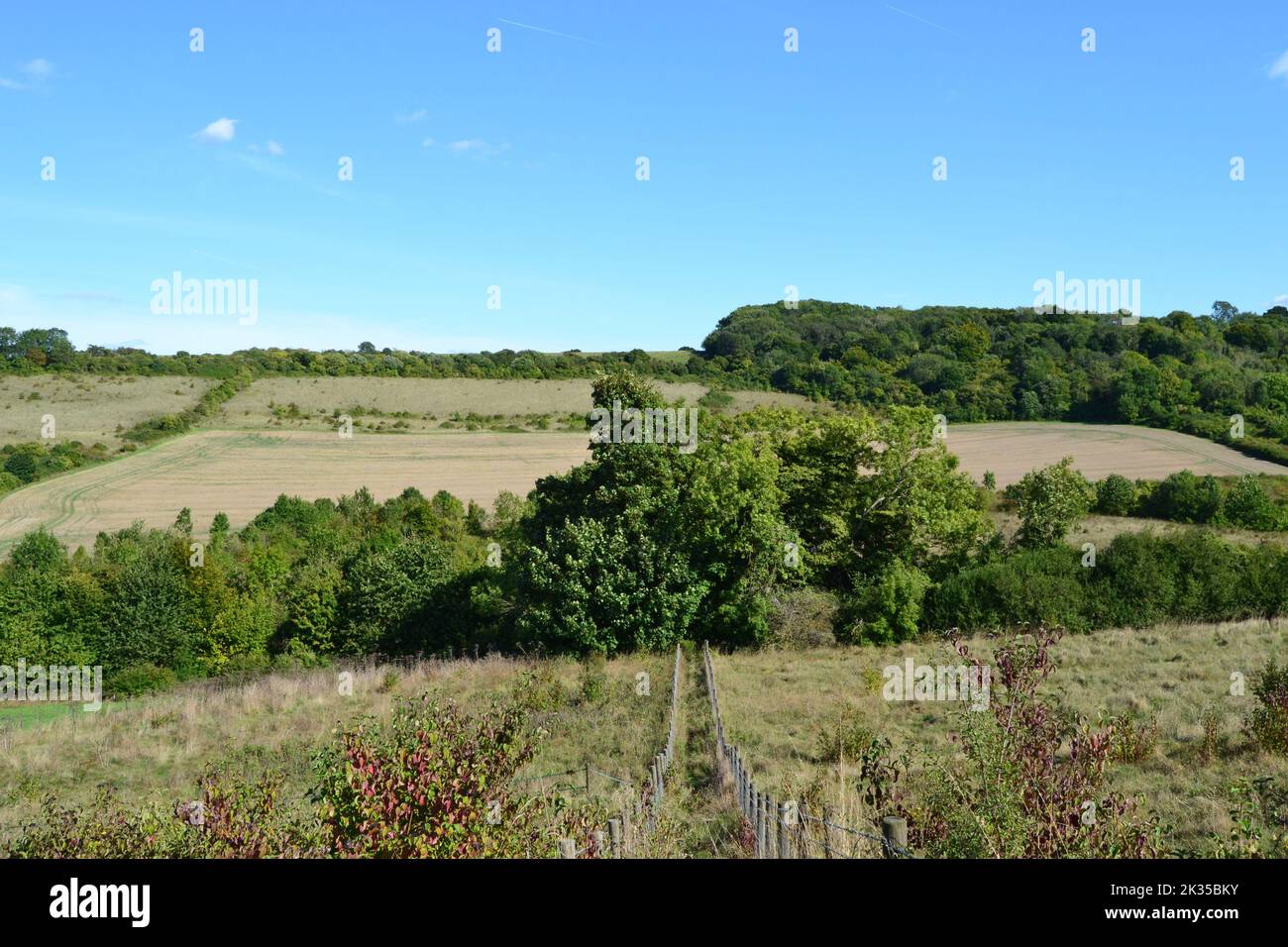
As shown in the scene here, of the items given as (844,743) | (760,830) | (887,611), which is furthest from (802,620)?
(760,830)

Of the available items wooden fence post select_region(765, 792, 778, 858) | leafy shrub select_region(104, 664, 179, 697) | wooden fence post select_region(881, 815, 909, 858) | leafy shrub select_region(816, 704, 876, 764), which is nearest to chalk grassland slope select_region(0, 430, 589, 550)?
leafy shrub select_region(104, 664, 179, 697)

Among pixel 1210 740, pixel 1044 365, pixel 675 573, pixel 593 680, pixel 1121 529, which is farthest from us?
pixel 1044 365

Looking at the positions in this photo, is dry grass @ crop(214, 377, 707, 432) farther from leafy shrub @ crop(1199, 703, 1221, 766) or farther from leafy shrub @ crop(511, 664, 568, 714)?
leafy shrub @ crop(1199, 703, 1221, 766)

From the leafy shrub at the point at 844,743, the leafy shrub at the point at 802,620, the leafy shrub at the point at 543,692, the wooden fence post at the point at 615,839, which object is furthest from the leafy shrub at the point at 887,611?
the wooden fence post at the point at 615,839

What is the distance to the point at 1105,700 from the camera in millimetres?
19094

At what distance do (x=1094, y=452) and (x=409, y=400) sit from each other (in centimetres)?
6321

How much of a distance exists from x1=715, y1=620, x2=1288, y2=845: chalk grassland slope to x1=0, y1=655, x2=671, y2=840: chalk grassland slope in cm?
253

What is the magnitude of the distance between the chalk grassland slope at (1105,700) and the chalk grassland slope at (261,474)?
38.5 metres

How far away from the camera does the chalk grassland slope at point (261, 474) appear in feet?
190

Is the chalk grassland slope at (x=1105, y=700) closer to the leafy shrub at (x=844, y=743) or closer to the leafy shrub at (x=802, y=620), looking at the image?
the leafy shrub at (x=844, y=743)

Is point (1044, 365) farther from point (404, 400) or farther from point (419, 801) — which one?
point (419, 801)

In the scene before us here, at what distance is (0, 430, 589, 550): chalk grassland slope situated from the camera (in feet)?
190
